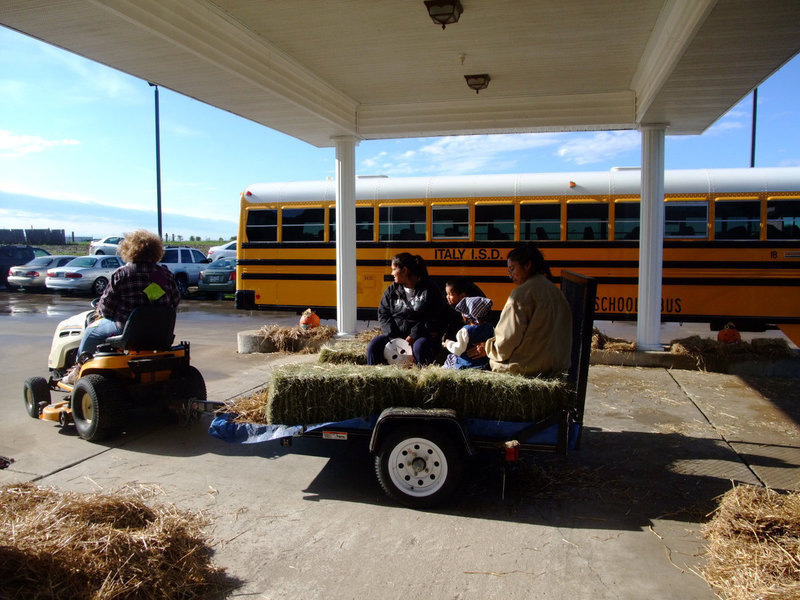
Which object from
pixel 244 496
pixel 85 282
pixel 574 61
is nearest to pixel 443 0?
pixel 574 61

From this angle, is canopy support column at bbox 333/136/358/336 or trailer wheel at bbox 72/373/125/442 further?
canopy support column at bbox 333/136/358/336

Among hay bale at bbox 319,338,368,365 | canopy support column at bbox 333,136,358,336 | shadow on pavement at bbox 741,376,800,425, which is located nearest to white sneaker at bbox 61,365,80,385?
hay bale at bbox 319,338,368,365

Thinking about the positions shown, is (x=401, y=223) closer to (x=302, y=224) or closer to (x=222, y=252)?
(x=302, y=224)

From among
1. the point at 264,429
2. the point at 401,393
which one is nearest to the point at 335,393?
the point at 401,393

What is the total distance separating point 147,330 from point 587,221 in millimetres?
7569

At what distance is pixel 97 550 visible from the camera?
9.41 feet

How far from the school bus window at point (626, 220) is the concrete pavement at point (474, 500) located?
4.04m

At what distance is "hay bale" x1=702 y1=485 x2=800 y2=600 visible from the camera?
284 cm

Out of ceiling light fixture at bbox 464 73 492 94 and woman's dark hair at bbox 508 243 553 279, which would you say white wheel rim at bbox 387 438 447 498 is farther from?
ceiling light fixture at bbox 464 73 492 94

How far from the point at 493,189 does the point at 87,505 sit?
8.66 meters

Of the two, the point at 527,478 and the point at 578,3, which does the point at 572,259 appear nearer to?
the point at 578,3

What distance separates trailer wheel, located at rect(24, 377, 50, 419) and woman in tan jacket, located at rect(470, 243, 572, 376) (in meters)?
4.48

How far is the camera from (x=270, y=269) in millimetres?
11891

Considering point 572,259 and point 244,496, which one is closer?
point 244,496
